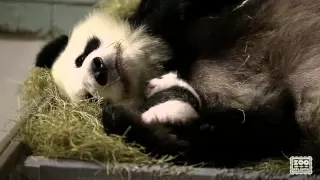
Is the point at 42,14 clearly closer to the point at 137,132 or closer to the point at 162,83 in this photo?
the point at 162,83

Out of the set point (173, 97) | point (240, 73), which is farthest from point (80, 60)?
point (240, 73)

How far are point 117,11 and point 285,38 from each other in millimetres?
593

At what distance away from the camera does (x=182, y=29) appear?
4.58 feet

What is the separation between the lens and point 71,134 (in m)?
1.12

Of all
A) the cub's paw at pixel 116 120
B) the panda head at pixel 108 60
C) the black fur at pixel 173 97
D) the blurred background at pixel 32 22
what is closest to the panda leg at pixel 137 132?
the cub's paw at pixel 116 120

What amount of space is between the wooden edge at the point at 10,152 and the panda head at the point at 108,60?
252 mm

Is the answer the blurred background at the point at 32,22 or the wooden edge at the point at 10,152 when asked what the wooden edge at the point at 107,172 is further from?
the blurred background at the point at 32,22

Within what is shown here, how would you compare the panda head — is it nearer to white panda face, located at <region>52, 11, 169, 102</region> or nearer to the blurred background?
white panda face, located at <region>52, 11, 169, 102</region>

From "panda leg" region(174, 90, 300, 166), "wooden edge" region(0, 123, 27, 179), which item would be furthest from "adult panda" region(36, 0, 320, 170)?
"wooden edge" region(0, 123, 27, 179)

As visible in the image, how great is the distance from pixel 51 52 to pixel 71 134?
527 millimetres

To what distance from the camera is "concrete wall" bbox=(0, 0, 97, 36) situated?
8.10 ft

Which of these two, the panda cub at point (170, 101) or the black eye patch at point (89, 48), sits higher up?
the black eye patch at point (89, 48)

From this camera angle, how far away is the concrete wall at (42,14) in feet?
8.10

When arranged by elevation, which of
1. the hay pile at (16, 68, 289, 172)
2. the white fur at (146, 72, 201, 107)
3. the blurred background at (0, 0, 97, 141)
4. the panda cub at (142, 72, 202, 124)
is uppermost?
the blurred background at (0, 0, 97, 141)
